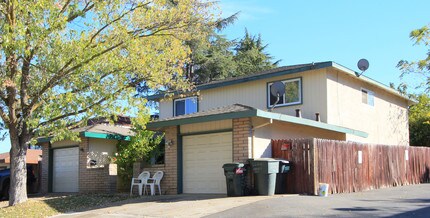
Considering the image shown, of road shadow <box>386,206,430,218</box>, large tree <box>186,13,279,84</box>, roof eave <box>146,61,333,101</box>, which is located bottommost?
road shadow <box>386,206,430,218</box>

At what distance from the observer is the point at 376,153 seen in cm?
1808

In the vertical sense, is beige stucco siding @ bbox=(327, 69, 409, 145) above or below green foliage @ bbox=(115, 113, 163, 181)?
above

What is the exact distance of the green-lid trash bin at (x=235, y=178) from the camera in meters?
14.0

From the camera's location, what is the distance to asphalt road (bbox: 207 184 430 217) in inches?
405

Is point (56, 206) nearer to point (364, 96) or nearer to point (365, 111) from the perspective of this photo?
point (365, 111)

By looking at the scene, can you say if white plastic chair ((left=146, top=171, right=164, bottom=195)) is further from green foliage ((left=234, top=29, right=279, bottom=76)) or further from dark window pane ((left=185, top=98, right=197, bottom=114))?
green foliage ((left=234, top=29, right=279, bottom=76))

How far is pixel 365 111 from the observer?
22.7m

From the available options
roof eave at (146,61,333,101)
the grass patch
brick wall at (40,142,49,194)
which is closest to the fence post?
roof eave at (146,61,333,101)

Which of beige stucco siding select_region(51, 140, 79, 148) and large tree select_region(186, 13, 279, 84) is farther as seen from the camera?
large tree select_region(186, 13, 279, 84)

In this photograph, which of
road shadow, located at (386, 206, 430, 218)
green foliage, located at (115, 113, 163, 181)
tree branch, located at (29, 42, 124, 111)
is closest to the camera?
road shadow, located at (386, 206, 430, 218)

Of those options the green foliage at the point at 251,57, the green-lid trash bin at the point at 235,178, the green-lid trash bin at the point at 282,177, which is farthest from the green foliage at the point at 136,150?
the green foliage at the point at 251,57

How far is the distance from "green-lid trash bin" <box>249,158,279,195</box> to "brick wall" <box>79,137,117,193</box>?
7.70 meters

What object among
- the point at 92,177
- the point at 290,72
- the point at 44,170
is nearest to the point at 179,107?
the point at 92,177

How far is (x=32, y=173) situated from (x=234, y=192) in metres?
11.6
